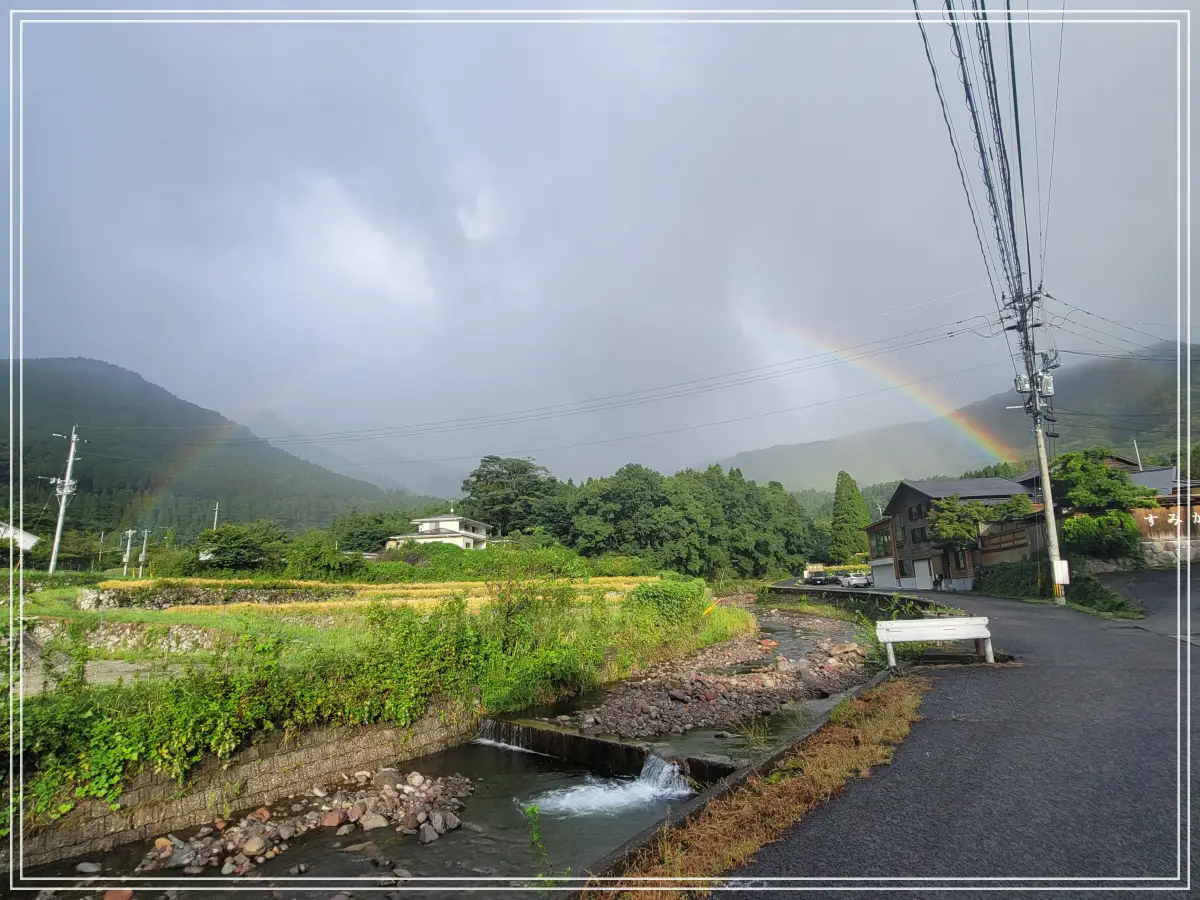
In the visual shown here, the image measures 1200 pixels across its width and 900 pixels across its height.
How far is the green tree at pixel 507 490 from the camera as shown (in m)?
64.1

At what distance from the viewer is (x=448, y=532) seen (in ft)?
190

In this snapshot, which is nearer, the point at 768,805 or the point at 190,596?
the point at 768,805

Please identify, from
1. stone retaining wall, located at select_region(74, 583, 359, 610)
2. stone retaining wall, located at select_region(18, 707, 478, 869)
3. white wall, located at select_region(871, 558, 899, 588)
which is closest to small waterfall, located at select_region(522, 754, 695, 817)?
stone retaining wall, located at select_region(18, 707, 478, 869)

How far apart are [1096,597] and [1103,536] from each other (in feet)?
18.9

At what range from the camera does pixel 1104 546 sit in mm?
21672

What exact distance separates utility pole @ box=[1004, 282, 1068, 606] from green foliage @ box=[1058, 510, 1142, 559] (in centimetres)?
435

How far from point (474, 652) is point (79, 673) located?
5.46 metres

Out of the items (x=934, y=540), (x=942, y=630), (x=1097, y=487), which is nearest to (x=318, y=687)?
(x=942, y=630)

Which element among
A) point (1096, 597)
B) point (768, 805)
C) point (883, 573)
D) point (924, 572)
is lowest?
point (883, 573)

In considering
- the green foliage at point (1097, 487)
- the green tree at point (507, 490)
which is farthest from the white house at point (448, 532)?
the green foliage at point (1097, 487)

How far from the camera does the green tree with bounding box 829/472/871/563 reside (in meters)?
70.8

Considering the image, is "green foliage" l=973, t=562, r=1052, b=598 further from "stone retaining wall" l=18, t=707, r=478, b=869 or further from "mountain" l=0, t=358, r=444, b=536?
"mountain" l=0, t=358, r=444, b=536

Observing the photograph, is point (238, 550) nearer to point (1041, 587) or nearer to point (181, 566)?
point (181, 566)

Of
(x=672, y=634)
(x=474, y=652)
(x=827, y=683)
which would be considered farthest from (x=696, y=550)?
(x=474, y=652)
